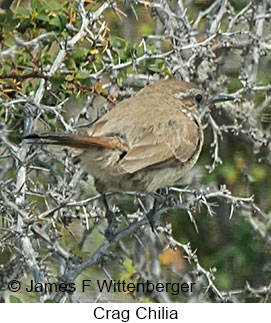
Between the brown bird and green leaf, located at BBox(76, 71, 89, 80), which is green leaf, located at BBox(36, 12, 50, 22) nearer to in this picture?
green leaf, located at BBox(76, 71, 89, 80)

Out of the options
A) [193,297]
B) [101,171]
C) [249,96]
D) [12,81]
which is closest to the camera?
[12,81]

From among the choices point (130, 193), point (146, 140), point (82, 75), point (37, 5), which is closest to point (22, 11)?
point (37, 5)

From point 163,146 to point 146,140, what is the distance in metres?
0.12

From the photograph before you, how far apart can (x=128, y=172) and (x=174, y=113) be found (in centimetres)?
63

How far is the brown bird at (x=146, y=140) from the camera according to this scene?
363cm

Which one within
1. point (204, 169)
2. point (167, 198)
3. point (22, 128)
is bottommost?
point (204, 169)

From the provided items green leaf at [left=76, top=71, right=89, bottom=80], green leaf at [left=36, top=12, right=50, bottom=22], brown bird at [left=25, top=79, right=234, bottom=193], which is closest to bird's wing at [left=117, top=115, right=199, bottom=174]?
brown bird at [left=25, top=79, right=234, bottom=193]

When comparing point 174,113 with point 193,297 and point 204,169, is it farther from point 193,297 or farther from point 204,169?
point 193,297

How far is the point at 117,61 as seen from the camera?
3.68 m

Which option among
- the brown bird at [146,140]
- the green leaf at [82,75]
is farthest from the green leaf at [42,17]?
the brown bird at [146,140]

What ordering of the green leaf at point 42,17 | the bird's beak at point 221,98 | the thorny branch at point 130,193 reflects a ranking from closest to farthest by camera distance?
1. the thorny branch at point 130,193
2. the green leaf at point 42,17
3. the bird's beak at point 221,98

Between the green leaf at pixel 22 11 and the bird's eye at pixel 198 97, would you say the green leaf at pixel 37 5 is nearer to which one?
the green leaf at pixel 22 11

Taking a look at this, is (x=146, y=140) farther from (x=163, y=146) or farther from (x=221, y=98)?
(x=221, y=98)
